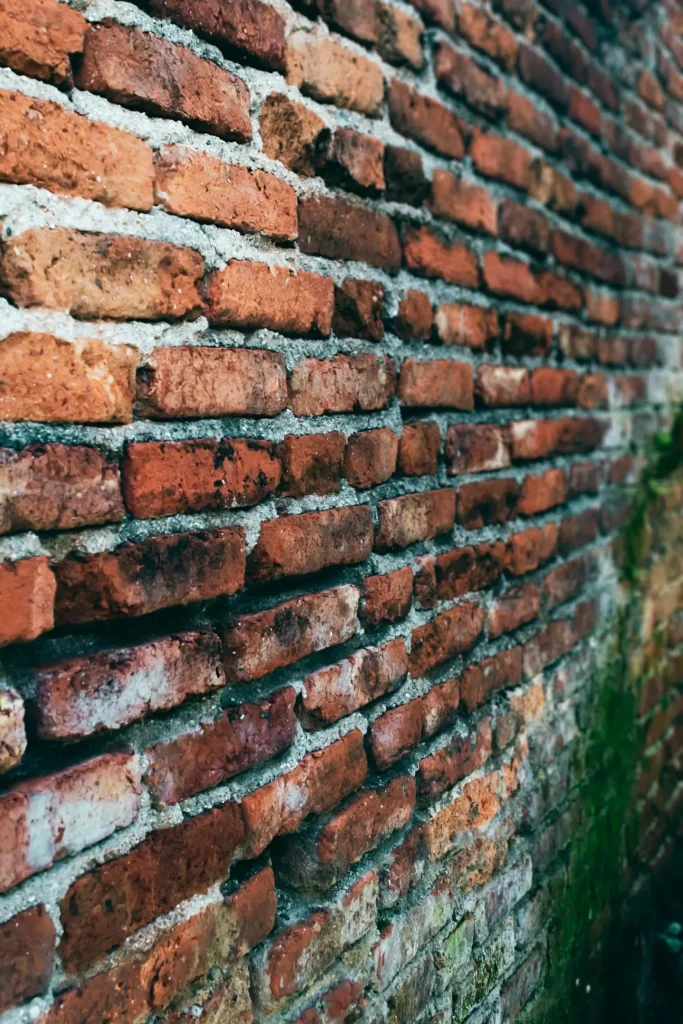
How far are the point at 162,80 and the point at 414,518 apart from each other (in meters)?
0.70

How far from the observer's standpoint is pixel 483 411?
4.99 ft

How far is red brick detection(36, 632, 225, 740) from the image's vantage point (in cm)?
77

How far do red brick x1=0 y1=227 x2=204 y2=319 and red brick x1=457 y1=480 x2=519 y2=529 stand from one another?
2.26 ft

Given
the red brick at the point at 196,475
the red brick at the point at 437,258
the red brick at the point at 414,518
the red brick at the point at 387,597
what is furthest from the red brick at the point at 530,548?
the red brick at the point at 196,475

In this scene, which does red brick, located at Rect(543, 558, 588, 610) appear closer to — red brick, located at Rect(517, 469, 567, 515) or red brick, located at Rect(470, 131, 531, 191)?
red brick, located at Rect(517, 469, 567, 515)

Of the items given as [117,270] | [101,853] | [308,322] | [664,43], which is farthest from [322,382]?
[664,43]

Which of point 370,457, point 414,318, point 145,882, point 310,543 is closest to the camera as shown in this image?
point 145,882

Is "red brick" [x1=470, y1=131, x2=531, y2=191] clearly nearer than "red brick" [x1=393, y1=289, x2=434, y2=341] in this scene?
No

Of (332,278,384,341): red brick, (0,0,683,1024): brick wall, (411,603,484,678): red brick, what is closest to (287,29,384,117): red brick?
(0,0,683,1024): brick wall

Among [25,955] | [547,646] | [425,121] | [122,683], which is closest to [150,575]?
[122,683]

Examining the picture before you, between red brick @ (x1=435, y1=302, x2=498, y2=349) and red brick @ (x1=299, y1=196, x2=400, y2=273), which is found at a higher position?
red brick @ (x1=299, y1=196, x2=400, y2=273)

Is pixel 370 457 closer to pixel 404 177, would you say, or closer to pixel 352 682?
pixel 352 682

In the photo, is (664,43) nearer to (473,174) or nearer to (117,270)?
(473,174)

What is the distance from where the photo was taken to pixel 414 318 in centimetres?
A: 130
